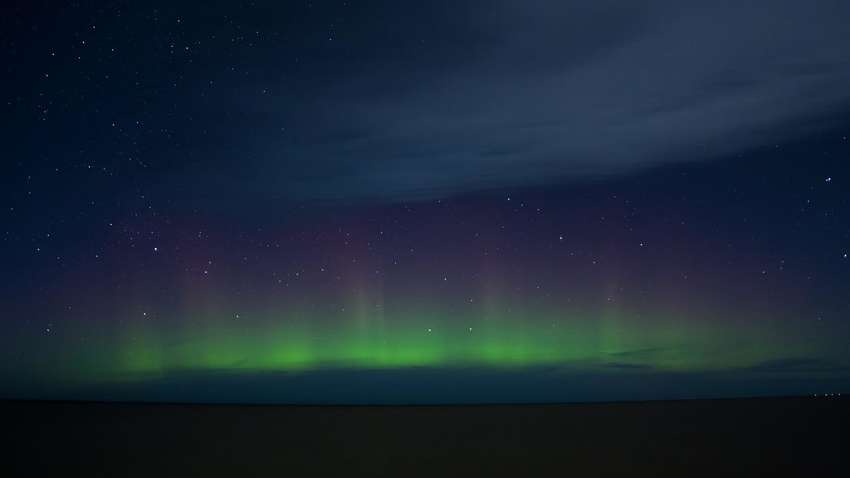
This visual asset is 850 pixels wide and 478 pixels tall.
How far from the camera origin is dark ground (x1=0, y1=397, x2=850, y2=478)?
3258 millimetres

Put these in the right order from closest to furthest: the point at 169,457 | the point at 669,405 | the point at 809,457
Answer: the point at 809,457, the point at 169,457, the point at 669,405

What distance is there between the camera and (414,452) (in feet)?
12.2

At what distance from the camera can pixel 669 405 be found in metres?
5.84

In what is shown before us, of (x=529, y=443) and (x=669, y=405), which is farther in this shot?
(x=669, y=405)

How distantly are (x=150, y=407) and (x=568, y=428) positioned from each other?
3.96 metres

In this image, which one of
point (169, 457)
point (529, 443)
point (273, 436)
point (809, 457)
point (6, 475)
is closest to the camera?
point (6, 475)

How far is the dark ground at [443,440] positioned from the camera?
3258 mm

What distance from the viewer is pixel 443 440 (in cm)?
414

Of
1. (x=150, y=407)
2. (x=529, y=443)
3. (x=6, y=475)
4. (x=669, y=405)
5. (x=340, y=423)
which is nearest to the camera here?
(x=6, y=475)

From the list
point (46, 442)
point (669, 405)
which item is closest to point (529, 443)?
point (669, 405)

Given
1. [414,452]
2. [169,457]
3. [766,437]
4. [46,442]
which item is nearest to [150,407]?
[46,442]

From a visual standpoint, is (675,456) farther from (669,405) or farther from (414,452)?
(669,405)

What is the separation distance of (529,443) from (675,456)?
83 centimetres

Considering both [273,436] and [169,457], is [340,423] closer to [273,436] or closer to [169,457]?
[273,436]
